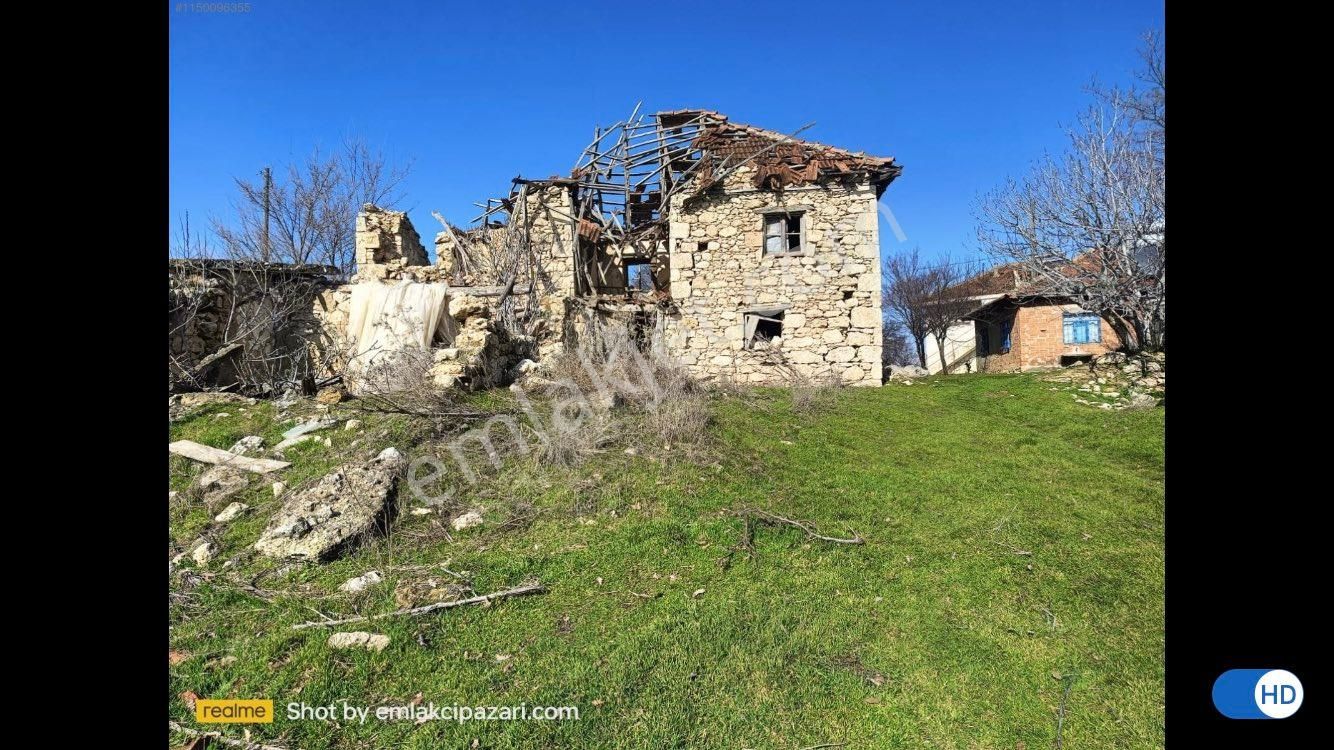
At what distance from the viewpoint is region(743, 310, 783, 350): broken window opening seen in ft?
37.4

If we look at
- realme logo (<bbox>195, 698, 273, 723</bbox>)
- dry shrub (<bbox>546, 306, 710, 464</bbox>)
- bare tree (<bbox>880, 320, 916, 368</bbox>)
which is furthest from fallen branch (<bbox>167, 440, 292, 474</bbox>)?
bare tree (<bbox>880, 320, 916, 368</bbox>)

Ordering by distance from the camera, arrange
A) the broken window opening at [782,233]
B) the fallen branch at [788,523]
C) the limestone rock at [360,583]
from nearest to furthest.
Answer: the limestone rock at [360,583], the fallen branch at [788,523], the broken window opening at [782,233]

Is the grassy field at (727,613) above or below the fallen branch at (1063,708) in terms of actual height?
above

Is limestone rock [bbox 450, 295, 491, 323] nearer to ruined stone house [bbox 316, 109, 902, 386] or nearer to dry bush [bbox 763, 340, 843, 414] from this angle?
ruined stone house [bbox 316, 109, 902, 386]

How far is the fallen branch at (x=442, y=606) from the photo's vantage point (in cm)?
271

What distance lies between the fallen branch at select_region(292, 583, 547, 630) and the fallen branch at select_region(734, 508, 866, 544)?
1.55m

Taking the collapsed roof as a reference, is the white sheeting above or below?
below

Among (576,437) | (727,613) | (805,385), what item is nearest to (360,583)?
(727,613)

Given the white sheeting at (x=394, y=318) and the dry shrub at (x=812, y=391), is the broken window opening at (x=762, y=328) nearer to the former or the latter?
the dry shrub at (x=812, y=391)

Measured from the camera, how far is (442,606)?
2896 mm

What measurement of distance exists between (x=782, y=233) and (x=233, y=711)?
37.5ft

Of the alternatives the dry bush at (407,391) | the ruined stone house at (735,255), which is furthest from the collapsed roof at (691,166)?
the dry bush at (407,391)

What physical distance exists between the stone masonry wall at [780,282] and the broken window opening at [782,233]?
19cm
